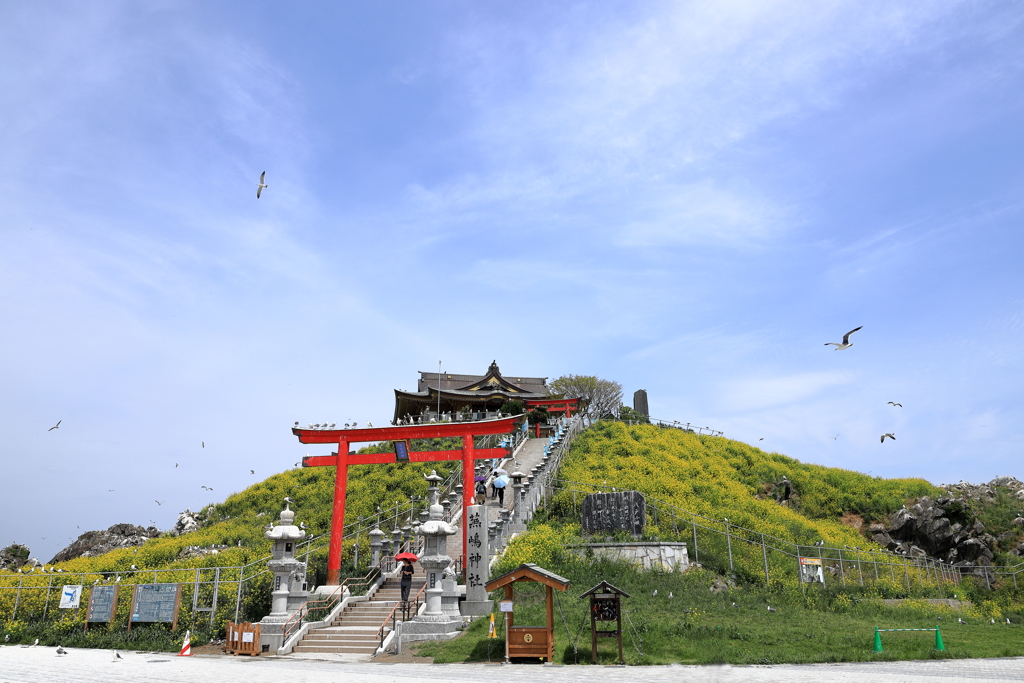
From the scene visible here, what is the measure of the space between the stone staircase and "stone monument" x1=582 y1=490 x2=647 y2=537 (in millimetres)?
6161

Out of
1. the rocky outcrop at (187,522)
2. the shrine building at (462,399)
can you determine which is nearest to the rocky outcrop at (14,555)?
the rocky outcrop at (187,522)

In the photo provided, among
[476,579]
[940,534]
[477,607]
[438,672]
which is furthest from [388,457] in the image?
[940,534]

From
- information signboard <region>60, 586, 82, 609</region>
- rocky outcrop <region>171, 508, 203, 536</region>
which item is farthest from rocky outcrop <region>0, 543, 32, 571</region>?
information signboard <region>60, 586, 82, 609</region>

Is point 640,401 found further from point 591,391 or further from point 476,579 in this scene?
point 476,579

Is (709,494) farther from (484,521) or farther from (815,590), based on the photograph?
(484,521)

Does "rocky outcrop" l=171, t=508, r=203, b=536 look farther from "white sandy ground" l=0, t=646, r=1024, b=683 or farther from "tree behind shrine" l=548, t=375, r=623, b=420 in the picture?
"tree behind shrine" l=548, t=375, r=623, b=420

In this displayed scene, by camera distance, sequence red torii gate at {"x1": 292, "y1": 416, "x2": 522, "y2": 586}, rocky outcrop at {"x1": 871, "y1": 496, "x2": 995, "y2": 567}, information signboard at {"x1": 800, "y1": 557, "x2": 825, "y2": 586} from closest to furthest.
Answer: information signboard at {"x1": 800, "y1": 557, "x2": 825, "y2": 586} < red torii gate at {"x1": 292, "y1": 416, "x2": 522, "y2": 586} < rocky outcrop at {"x1": 871, "y1": 496, "x2": 995, "y2": 567}

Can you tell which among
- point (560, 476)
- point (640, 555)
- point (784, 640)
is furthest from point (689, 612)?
point (560, 476)

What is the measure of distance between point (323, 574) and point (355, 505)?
1009 centimetres

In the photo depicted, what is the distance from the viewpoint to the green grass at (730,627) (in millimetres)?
13789

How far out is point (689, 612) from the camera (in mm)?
16453

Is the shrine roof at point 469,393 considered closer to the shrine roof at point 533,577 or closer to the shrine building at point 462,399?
the shrine building at point 462,399

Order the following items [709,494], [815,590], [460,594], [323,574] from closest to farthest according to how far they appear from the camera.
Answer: [460,594] < [815,590] < [323,574] < [709,494]

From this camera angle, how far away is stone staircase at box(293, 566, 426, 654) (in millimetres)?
16516
